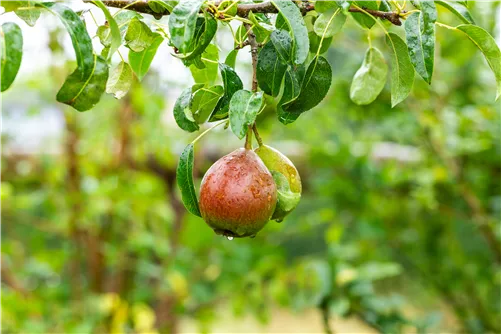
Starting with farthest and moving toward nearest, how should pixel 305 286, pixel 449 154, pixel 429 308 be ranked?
pixel 429 308
pixel 449 154
pixel 305 286

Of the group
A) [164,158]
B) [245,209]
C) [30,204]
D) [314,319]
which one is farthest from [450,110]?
[314,319]

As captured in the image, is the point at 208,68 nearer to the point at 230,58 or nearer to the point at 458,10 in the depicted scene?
the point at 230,58

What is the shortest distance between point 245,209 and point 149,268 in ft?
4.45

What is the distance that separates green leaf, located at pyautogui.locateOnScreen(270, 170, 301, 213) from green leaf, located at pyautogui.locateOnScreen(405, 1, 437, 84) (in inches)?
5.1

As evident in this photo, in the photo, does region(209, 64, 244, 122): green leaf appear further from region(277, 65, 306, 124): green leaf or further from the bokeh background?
the bokeh background

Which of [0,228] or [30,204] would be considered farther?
[0,228]

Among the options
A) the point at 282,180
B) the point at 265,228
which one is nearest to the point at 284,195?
the point at 282,180

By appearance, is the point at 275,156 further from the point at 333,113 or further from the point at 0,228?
the point at 0,228

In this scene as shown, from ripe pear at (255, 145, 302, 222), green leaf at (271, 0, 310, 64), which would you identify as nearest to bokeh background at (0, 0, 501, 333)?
ripe pear at (255, 145, 302, 222)

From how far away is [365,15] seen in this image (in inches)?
17.7

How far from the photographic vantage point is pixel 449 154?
5.18ft

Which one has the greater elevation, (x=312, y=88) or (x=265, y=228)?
(x=312, y=88)

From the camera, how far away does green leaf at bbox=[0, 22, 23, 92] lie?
1.16ft

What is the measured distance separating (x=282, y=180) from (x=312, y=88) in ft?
0.25
